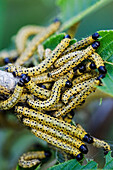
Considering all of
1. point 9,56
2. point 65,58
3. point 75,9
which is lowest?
point 65,58

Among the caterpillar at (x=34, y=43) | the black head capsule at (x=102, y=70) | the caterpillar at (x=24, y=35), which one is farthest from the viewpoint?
the caterpillar at (x=24, y=35)

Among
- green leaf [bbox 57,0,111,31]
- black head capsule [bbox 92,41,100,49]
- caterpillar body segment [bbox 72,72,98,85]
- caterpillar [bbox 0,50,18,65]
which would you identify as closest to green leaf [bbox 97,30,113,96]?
black head capsule [bbox 92,41,100,49]

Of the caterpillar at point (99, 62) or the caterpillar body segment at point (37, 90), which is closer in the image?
the caterpillar at point (99, 62)

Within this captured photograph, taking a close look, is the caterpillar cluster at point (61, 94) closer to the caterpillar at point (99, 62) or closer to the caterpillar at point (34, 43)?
the caterpillar at point (99, 62)

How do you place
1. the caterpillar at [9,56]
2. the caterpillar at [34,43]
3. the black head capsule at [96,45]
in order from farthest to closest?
the caterpillar at [9,56] < the caterpillar at [34,43] < the black head capsule at [96,45]

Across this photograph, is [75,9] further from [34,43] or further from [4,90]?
[4,90]

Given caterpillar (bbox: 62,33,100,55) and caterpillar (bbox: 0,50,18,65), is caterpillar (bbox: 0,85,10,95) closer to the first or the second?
caterpillar (bbox: 62,33,100,55)

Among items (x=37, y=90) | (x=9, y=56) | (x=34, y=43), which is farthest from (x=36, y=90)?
(x=9, y=56)

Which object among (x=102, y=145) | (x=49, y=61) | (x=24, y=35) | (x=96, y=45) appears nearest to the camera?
(x=96, y=45)

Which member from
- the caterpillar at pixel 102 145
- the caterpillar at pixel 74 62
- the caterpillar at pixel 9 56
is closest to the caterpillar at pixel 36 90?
the caterpillar at pixel 74 62
